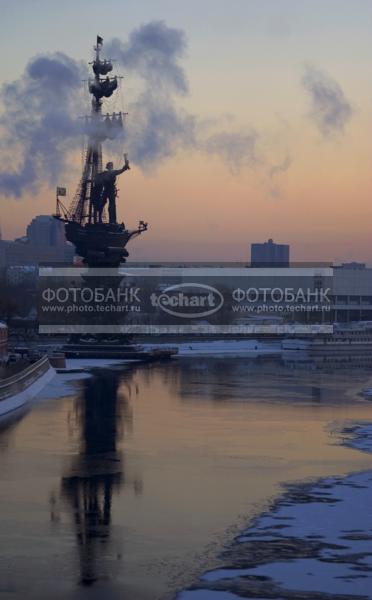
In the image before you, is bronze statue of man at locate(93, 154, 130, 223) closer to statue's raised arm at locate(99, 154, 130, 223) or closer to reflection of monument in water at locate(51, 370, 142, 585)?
statue's raised arm at locate(99, 154, 130, 223)

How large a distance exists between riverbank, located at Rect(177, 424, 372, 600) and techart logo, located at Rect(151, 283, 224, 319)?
309 ft

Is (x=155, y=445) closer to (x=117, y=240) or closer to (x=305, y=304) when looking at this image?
(x=117, y=240)

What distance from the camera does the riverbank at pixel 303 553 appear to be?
13.5m

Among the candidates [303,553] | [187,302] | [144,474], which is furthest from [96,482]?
[187,302]

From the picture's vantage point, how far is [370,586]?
45.0 feet

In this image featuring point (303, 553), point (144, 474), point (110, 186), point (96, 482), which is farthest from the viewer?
point (110, 186)

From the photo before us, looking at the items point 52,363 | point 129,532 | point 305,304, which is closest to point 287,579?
point 129,532

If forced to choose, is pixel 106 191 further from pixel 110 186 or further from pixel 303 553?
pixel 303 553

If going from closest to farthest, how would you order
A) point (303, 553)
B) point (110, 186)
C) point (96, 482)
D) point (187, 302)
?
point (303, 553) → point (96, 482) → point (110, 186) → point (187, 302)

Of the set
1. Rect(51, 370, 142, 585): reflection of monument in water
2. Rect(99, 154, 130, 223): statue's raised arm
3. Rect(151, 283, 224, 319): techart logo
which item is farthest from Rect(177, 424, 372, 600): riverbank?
Rect(151, 283, 224, 319): techart logo

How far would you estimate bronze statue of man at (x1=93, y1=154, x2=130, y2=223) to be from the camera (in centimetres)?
7125

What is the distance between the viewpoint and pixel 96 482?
21.9 metres

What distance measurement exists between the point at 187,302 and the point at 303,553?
336ft

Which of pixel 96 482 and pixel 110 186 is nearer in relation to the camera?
pixel 96 482
